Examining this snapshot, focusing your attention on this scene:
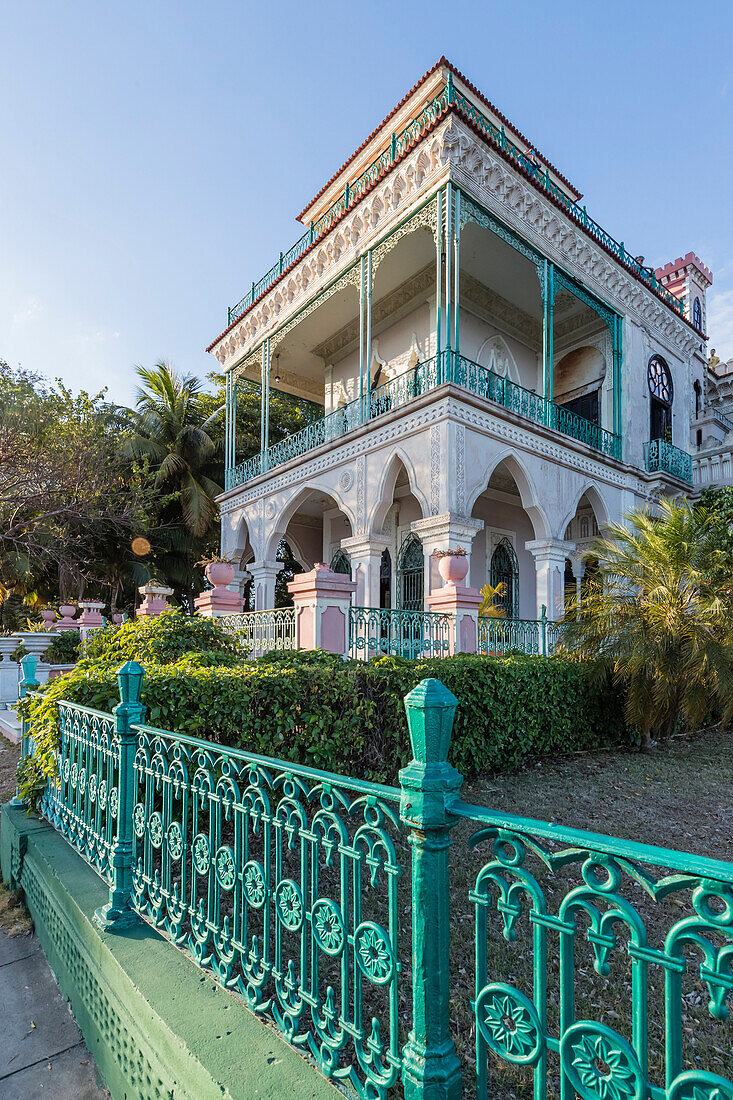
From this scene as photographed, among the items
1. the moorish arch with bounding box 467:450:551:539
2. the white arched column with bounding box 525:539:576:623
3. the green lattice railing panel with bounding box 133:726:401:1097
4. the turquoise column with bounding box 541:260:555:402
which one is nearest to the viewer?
the green lattice railing panel with bounding box 133:726:401:1097

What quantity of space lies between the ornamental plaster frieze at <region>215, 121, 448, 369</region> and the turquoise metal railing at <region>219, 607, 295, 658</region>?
286 inches

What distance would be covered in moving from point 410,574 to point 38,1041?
12.2 metres

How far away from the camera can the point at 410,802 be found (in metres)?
1.37

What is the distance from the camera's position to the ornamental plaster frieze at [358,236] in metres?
10.5

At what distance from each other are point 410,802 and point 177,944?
1.57m

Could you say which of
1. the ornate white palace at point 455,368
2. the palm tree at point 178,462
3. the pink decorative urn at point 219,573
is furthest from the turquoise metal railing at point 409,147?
the pink decorative urn at point 219,573

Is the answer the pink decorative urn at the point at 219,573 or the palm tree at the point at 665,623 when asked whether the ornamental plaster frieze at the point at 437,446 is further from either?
the palm tree at the point at 665,623

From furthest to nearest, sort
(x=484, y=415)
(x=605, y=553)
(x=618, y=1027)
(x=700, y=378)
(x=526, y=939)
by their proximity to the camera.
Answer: (x=700, y=378) → (x=484, y=415) → (x=605, y=553) → (x=526, y=939) → (x=618, y=1027)

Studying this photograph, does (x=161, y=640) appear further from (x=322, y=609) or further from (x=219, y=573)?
(x=219, y=573)

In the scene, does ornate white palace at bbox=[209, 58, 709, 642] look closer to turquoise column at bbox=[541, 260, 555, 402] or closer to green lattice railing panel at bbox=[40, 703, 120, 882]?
turquoise column at bbox=[541, 260, 555, 402]

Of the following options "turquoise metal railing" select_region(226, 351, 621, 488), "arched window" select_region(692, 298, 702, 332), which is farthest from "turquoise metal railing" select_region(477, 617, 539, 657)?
"arched window" select_region(692, 298, 702, 332)

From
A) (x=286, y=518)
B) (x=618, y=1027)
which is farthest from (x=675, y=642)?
(x=286, y=518)

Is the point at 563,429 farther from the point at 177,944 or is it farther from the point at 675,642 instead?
the point at 177,944

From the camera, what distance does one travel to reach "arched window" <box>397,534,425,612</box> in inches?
552
